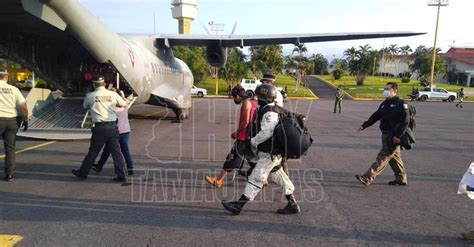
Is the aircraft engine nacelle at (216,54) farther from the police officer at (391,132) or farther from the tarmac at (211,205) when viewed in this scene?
the police officer at (391,132)

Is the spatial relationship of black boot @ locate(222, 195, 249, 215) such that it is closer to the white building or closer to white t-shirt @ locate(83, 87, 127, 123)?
white t-shirt @ locate(83, 87, 127, 123)

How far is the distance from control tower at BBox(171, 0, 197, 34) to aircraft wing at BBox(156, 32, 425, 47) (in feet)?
153

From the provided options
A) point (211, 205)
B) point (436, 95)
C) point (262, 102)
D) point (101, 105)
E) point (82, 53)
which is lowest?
point (436, 95)

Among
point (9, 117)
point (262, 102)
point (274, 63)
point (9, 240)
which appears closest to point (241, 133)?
point (262, 102)

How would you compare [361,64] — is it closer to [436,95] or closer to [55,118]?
[436,95]

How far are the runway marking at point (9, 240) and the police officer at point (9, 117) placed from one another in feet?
8.51

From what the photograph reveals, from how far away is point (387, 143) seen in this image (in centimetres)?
687

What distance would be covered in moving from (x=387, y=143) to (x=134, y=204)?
439 centimetres

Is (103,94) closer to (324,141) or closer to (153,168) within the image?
(153,168)

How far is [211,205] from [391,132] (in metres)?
3.45

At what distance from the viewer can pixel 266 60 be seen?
59.9 metres

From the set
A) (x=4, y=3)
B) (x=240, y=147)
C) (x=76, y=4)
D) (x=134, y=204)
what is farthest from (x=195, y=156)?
(x=4, y=3)

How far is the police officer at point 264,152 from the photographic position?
4945mm

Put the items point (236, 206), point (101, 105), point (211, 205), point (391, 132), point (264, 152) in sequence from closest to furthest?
point (264, 152), point (236, 206), point (211, 205), point (101, 105), point (391, 132)
